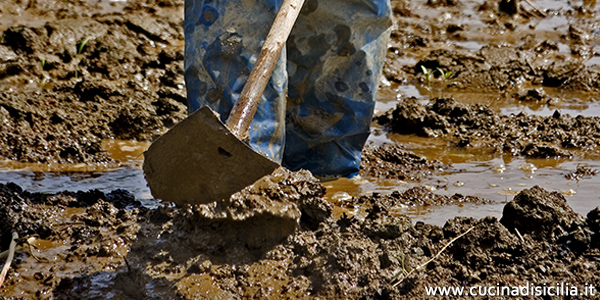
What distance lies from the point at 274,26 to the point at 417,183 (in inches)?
45.5

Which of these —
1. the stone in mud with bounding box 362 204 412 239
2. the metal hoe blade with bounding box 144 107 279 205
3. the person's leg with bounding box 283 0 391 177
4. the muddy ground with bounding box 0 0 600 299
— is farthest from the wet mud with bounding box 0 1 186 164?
the stone in mud with bounding box 362 204 412 239

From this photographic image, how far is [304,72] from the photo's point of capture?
339 centimetres

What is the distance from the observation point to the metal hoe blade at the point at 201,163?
2.28 metres

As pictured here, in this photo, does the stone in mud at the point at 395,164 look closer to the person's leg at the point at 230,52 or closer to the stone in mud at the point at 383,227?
the person's leg at the point at 230,52

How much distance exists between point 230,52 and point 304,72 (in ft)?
1.98

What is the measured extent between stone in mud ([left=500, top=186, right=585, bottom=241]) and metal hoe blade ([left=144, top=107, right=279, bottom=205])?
0.85 metres

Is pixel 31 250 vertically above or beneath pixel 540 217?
beneath

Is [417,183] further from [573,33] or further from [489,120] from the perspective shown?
[573,33]

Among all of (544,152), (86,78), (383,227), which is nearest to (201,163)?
(383,227)

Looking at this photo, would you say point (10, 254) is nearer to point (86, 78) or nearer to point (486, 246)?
point (486, 246)

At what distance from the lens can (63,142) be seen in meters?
3.69

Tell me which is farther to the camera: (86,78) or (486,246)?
(86,78)

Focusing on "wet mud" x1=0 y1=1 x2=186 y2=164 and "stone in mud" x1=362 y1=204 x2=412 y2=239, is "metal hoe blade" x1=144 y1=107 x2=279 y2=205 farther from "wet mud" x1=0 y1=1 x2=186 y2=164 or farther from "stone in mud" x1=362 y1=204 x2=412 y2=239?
"wet mud" x1=0 y1=1 x2=186 y2=164

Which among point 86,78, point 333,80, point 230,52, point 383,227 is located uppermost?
point 230,52
